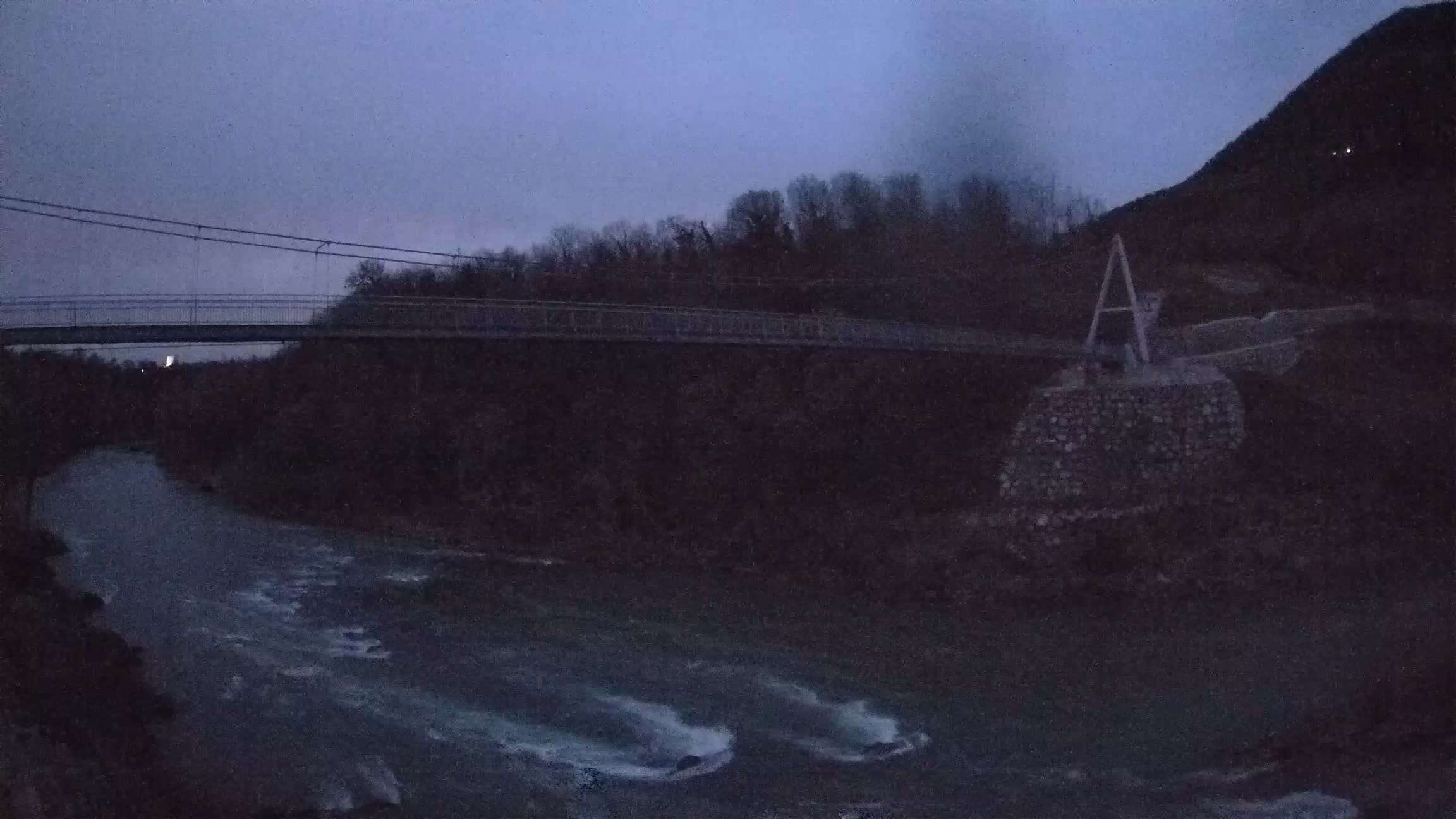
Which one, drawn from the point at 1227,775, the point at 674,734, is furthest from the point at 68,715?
the point at 1227,775

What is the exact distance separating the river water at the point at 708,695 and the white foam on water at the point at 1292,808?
0.8 inches

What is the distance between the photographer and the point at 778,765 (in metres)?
7.51

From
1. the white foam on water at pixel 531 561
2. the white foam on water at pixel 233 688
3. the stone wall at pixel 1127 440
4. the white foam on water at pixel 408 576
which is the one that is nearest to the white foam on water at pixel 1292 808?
the white foam on water at pixel 233 688

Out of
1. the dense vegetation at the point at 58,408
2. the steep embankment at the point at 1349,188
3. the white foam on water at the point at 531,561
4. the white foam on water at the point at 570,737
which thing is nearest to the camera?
the white foam on water at the point at 570,737

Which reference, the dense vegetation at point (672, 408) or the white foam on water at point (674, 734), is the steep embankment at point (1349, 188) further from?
the white foam on water at point (674, 734)

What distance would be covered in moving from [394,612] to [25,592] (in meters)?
3.81

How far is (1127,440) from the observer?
46.8 feet

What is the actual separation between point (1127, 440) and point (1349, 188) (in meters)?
9.84

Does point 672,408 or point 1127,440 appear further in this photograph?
point 672,408

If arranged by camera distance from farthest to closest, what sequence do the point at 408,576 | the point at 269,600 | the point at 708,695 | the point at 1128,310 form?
1. the point at 1128,310
2. the point at 408,576
3. the point at 269,600
4. the point at 708,695

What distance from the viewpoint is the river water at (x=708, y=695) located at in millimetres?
6949

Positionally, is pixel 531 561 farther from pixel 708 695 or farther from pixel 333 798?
pixel 333 798

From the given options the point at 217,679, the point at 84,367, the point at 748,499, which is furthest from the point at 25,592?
the point at 748,499

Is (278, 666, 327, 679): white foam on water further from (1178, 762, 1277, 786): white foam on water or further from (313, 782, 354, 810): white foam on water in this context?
(1178, 762, 1277, 786): white foam on water
